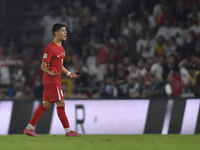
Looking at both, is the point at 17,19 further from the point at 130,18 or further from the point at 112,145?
the point at 112,145

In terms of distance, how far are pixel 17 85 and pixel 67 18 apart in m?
3.66

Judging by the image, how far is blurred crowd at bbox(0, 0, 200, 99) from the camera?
37.5 feet

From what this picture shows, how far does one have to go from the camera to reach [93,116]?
401 inches

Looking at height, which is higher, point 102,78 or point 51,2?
point 51,2

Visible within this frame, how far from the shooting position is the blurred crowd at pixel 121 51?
1143 cm

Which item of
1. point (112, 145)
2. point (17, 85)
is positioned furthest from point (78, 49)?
point (112, 145)

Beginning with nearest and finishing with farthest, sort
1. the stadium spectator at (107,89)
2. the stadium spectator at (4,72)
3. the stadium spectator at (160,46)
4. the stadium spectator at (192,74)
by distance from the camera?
the stadium spectator at (192,74) < the stadium spectator at (107,89) < the stadium spectator at (160,46) < the stadium spectator at (4,72)

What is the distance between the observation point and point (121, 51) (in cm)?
1395

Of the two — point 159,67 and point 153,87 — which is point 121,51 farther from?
point 153,87

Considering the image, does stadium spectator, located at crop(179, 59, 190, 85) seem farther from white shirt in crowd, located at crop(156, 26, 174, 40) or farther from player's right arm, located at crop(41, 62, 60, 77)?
player's right arm, located at crop(41, 62, 60, 77)

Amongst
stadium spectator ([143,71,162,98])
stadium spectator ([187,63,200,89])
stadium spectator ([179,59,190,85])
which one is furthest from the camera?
stadium spectator ([179,59,190,85])

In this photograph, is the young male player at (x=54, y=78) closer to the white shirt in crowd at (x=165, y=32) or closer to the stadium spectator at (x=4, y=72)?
the white shirt in crowd at (x=165, y=32)

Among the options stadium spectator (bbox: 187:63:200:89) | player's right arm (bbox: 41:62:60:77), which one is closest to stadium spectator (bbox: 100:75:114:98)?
stadium spectator (bbox: 187:63:200:89)

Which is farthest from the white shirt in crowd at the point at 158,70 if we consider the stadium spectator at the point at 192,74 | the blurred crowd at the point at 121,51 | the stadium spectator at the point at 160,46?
the stadium spectator at the point at 160,46
